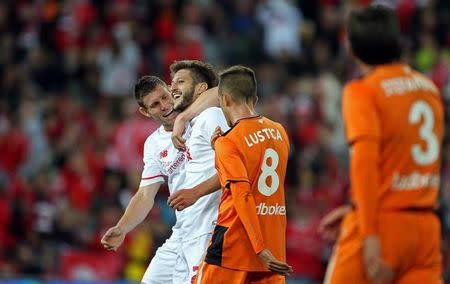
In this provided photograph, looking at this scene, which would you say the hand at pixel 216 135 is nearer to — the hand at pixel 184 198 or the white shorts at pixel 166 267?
the hand at pixel 184 198

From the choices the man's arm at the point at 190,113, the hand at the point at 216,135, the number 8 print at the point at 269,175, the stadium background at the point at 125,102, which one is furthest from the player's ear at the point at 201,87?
the stadium background at the point at 125,102

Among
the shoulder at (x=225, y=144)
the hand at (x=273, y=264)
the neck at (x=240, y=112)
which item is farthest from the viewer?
the neck at (x=240, y=112)

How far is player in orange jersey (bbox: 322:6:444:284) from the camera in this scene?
5.48 metres

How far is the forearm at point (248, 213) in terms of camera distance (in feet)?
22.5

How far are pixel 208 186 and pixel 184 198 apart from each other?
0.18 metres

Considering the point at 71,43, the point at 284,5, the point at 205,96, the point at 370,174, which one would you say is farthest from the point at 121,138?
the point at 370,174

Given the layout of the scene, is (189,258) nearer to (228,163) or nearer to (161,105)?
(161,105)

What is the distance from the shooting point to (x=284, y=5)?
19.4 metres

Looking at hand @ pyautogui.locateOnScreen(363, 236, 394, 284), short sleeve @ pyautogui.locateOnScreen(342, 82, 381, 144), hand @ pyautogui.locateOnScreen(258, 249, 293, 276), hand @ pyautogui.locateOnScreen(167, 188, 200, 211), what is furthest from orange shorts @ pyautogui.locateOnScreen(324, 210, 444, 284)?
hand @ pyautogui.locateOnScreen(167, 188, 200, 211)

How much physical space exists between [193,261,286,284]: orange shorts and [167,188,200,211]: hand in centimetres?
48

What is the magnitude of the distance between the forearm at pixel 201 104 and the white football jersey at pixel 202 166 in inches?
2.0

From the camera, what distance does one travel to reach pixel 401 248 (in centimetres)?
560

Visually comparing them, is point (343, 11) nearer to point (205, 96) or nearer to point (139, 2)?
point (139, 2)

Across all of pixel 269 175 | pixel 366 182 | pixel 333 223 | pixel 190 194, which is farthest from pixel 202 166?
pixel 366 182
